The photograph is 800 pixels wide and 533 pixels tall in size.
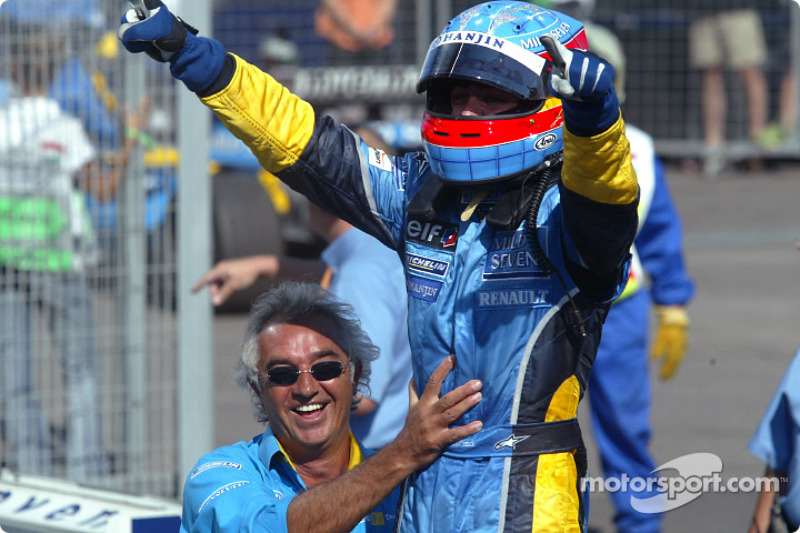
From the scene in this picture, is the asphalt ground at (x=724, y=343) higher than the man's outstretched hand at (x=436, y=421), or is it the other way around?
the man's outstretched hand at (x=436, y=421)

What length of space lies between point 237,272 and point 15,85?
5.34 feet

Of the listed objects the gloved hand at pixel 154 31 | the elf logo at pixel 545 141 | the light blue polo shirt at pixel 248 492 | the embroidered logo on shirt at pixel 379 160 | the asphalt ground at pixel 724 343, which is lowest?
the asphalt ground at pixel 724 343

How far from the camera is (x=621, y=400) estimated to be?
479cm

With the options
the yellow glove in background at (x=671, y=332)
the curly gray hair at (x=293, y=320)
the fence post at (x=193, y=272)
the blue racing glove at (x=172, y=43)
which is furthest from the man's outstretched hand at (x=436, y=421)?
the yellow glove in background at (x=671, y=332)

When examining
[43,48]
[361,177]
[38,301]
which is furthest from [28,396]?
[361,177]

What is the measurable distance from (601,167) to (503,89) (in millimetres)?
339

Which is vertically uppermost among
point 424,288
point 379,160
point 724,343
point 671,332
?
point 379,160

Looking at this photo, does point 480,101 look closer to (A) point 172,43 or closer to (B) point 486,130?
(B) point 486,130

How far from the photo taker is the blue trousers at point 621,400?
4781mm

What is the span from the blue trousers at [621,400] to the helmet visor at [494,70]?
257 centimetres

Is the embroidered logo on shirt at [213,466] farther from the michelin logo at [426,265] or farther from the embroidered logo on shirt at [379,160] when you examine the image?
the embroidered logo on shirt at [379,160]

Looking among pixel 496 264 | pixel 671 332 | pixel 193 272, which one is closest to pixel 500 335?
pixel 496 264

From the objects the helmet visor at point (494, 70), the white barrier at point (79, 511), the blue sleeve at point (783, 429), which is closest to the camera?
the helmet visor at point (494, 70)

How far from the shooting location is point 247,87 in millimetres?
2500
